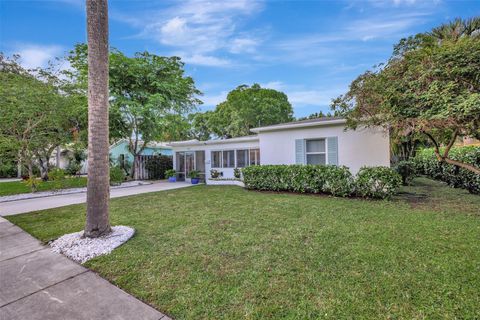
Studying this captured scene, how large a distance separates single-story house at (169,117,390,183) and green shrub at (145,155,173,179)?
253 inches

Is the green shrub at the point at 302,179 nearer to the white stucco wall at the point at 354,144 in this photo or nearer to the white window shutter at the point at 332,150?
the white window shutter at the point at 332,150

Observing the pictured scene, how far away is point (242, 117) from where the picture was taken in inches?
998

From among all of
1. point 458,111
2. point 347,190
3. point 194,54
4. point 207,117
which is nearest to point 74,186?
point 194,54

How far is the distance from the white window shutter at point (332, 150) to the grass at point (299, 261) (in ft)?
11.7

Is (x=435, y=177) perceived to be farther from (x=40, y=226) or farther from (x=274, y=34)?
(x=40, y=226)

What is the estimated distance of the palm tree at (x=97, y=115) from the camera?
4.35 m

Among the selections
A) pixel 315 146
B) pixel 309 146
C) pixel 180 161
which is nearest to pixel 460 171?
pixel 315 146

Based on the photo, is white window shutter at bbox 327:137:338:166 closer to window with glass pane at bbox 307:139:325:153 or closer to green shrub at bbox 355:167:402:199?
window with glass pane at bbox 307:139:325:153

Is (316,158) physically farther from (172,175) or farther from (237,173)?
(172,175)

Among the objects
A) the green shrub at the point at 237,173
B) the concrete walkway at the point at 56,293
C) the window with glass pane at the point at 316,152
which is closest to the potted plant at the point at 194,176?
the green shrub at the point at 237,173

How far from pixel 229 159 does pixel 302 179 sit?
6.03 metres

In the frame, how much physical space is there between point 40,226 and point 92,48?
450 cm

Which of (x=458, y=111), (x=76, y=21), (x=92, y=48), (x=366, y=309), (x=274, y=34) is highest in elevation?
(x=274, y=34)

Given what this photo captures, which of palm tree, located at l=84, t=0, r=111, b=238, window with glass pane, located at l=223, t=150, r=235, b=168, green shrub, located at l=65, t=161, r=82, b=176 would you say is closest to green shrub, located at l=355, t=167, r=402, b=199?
window with glass pane, located at l=223, t=150, r=235, b=168
